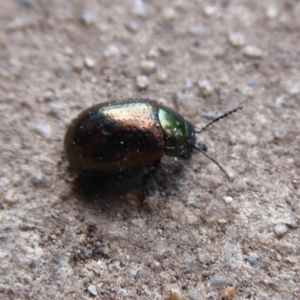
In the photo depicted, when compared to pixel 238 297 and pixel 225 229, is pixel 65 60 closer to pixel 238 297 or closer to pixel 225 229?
pixel 225 229

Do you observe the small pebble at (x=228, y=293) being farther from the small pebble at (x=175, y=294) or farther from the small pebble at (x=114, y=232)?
the small pebble at (x=114, y=232)

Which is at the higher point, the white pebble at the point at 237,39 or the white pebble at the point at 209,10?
the white pebble at the point at 209,10

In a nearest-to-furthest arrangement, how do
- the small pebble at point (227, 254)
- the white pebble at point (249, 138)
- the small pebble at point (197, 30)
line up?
the small pebble at point (227, 254) → the white pebble at point (249, 138) → the small pebble at point (197, 30)

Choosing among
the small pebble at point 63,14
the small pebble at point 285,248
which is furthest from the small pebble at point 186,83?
the small pebble at point 285,248

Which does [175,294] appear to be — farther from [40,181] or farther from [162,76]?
[162,76]

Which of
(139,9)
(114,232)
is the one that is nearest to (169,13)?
(139,9)

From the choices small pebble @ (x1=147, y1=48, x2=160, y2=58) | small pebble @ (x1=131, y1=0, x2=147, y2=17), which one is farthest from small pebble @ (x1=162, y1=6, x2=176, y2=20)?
small pebble @ (x1=147, y1=48, x2=160, y2=58)

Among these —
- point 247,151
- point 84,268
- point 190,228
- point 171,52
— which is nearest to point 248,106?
point 247,151

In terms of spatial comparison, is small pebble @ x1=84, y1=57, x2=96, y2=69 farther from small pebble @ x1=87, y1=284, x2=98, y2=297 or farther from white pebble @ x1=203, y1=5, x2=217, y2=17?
small pebble @ x1=87, y1=284, x2=98, y2=297
